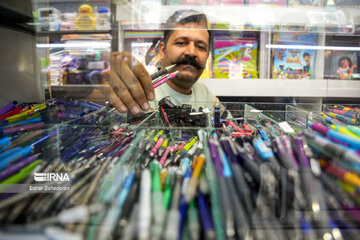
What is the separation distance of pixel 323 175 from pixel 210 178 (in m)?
0.23

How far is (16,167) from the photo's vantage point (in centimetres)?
51

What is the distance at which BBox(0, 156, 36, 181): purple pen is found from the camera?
1.58 ft

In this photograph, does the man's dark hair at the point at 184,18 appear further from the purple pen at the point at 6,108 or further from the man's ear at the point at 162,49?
the purple pen at the point at 6,108

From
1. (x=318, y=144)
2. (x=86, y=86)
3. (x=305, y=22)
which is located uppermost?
(x=305, y=22)

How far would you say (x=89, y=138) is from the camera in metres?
0.76

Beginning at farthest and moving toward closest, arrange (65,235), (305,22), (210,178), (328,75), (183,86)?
1. (328,75)
2. (183,86)
3. (305,22)
4. (210,178)
5. (65,235)

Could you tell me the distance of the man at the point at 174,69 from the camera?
0.95 meters

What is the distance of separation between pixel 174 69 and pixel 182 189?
1122mm

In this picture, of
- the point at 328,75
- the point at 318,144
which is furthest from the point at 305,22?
the point at 318,144

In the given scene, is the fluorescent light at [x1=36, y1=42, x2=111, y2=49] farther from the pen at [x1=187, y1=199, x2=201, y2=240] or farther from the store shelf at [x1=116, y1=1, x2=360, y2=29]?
the pen at [x1=187, y1=199, x2=201, y2=240]

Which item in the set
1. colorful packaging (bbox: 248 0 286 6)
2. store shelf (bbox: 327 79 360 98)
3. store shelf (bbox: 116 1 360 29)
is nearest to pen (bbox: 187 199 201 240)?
store shelf (bbox: 116 1 360 29)

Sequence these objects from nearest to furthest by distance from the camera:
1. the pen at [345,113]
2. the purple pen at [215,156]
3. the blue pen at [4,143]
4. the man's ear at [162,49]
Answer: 1. the purple pen at [215,156]
2. the blue pen at [4,143]
3. the pen at [345,113]
4. the man's ear at [162,49]

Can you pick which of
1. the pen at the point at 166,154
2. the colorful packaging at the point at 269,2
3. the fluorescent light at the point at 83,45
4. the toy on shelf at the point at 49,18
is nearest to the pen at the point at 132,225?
the pen at the point at 166,154

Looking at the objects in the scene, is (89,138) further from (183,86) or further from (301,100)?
(301,100)
